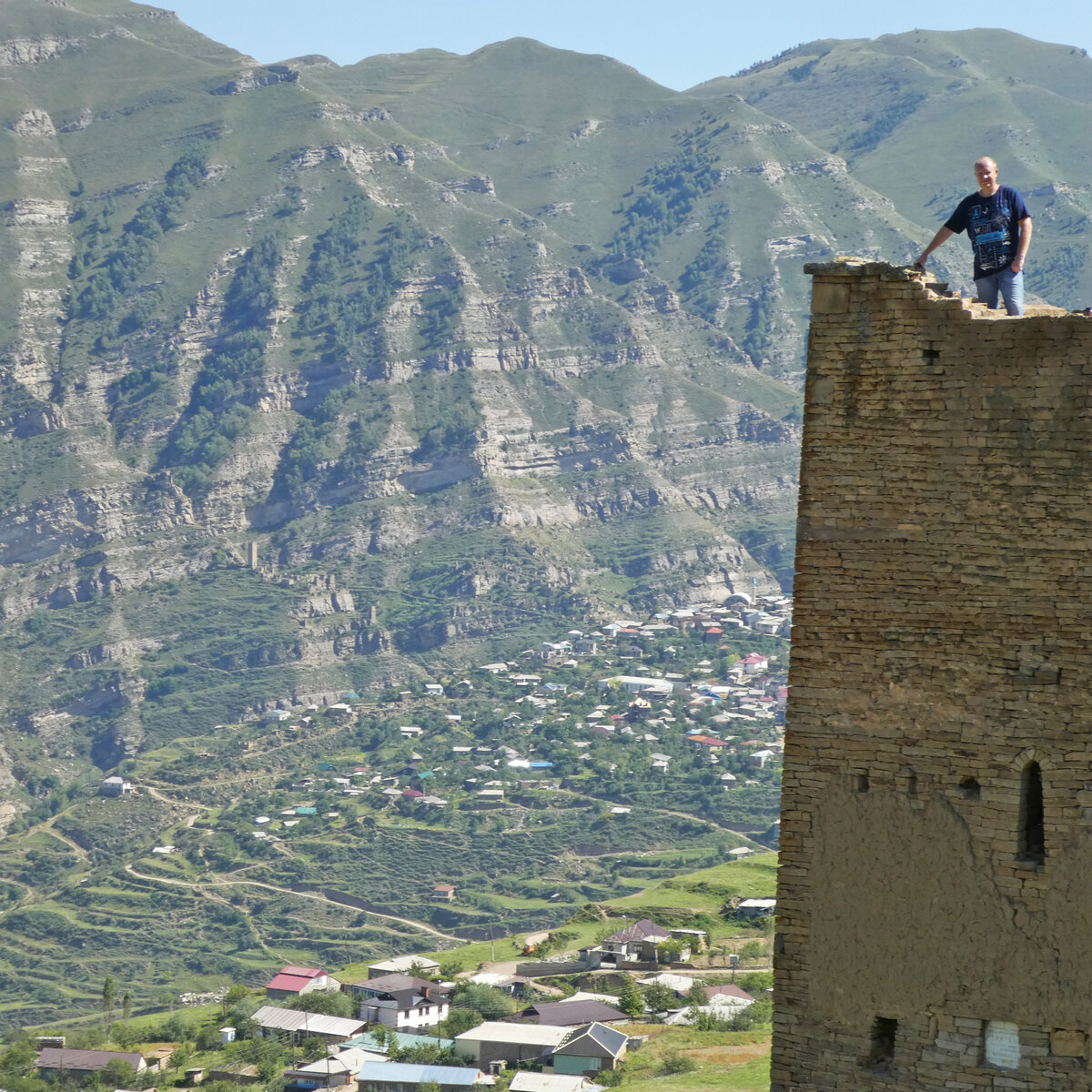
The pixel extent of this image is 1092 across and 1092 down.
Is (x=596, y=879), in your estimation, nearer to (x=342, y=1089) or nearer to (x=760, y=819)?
(x=760, y=819)

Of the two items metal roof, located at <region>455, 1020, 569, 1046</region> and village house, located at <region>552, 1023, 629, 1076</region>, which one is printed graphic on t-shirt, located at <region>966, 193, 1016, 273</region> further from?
metal roof, located at <region>455, 1020, 569, 1046</region>

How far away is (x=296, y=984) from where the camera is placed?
92.5 m

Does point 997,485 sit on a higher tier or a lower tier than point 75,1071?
higher

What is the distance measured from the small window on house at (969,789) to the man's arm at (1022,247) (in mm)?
3079

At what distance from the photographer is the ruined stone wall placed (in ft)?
35.3

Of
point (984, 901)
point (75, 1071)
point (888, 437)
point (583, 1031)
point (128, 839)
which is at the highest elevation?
point (888, 437)

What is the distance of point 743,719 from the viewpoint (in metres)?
193

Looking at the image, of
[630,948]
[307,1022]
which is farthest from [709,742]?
[307,1022]

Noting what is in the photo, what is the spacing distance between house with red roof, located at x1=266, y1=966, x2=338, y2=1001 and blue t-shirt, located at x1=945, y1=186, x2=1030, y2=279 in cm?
7801

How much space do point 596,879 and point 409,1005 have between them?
70.2 m

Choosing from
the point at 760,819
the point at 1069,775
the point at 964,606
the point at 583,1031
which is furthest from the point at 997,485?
the point at 760,819

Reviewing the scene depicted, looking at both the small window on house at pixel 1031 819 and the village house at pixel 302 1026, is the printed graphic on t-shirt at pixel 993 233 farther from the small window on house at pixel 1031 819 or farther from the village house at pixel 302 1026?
the village house at pixel 302 1026

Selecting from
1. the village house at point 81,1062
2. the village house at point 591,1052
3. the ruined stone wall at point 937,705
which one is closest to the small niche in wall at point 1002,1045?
the ruined stone wall at point 937,705

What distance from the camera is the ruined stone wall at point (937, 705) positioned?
10.8 metres
